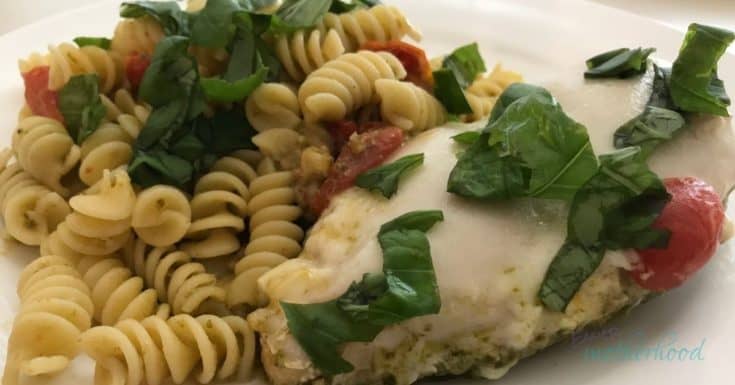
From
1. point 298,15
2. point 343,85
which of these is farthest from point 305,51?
point 343,85

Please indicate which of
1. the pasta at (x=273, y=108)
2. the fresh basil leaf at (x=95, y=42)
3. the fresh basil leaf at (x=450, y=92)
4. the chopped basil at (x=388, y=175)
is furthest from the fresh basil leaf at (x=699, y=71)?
the fresh basil leaf at (x=95, y=42)

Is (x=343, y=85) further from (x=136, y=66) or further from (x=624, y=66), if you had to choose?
(x=624, y=66)

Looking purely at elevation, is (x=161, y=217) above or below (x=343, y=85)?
below

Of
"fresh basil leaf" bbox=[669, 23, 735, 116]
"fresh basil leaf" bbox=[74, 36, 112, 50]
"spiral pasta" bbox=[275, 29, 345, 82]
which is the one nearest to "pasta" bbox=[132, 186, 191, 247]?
"spiral pasta" bbox=[275, 29, 345, 82]

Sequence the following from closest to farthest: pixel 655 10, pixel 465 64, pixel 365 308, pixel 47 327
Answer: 1. pixel 365 308
2. pixel 47 327
3. pixel 465 64
4. pixel 655 10

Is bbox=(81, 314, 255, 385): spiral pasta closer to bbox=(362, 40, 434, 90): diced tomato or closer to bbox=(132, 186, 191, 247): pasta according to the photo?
bbox=(132, 186, 191, 247): pasta

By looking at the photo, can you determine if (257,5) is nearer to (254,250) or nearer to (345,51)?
(345,51)
